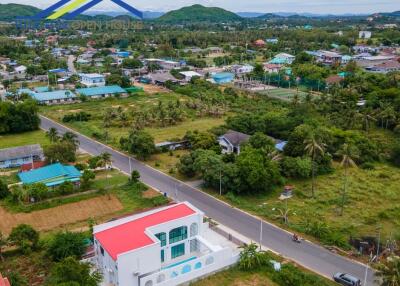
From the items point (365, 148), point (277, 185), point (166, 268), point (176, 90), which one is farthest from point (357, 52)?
point (166, 268)

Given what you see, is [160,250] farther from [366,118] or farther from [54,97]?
[54,97]

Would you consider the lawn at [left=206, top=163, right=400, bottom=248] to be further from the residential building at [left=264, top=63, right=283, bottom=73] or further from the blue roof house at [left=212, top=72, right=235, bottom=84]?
the residential building at [left=264, top=63, right=283, bottom=73]

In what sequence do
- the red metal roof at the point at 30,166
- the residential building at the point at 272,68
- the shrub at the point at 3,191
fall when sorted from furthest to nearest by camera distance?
the residential building at the point at 272,68 → the red metal roof at the point at 30,166 → the shrub at the point at 3,191

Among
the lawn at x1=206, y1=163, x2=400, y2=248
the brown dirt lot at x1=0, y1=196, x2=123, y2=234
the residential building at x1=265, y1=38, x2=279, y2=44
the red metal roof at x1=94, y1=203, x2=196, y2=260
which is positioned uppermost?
the residential building at x1=265, y1=38, x2=279, y2=44

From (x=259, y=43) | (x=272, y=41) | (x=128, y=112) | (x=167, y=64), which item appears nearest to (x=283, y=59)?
(x=167, y=64)

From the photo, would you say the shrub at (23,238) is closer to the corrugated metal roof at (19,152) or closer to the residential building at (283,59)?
the corrugated metal roof at (19,152)

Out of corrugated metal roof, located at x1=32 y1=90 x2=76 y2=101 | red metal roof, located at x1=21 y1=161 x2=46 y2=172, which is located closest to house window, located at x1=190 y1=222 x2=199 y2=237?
red metal roof, located at x1=21 y1=161 x2=46 y2=172

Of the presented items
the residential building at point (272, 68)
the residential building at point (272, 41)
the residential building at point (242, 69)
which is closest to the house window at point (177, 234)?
the residential building at point (272, 68)
